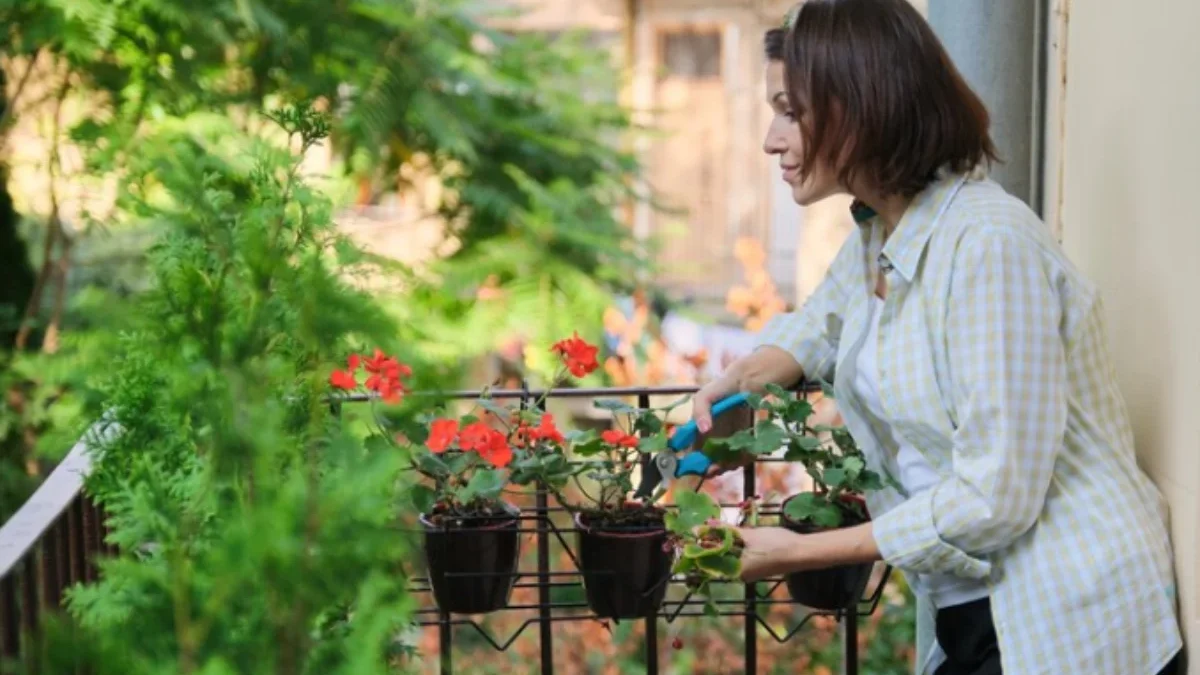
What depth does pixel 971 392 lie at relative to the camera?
130 centimetres

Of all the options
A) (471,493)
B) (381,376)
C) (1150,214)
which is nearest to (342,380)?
(381,376)

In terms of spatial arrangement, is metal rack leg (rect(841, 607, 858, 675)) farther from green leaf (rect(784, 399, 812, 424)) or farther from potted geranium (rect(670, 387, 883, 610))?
green leaf (rect(784, 399, 812, 424))

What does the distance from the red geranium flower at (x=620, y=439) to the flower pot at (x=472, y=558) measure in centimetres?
14

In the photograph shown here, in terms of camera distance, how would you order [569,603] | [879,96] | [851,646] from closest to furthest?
[879,96], [569,603], [851,646]

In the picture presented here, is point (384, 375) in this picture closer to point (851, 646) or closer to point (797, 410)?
point (797, 410)

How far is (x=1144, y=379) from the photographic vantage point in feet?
4.95

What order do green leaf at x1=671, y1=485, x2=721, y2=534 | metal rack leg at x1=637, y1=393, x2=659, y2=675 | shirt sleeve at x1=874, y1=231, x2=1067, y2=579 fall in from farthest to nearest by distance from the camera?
metal rack leg at x1=637, y1=393, x2=659, y2=675 → green leaf at x1=671, y1=485, x2=721, y2=534 → shirt sleeve at x1=874, y1=231, x2=1067, y2=579

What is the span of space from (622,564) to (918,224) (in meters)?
0.54

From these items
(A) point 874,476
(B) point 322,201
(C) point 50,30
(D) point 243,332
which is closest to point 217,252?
(D) point 243,332

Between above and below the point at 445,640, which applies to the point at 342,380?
above

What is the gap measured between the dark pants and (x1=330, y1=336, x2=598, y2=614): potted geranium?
18.2 inches

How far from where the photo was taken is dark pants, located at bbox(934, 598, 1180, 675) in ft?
4.65

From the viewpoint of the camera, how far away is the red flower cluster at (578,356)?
1829 mm

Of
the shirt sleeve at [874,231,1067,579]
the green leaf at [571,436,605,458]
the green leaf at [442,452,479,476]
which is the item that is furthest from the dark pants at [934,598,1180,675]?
the green leaf at [442,452,479,476]
